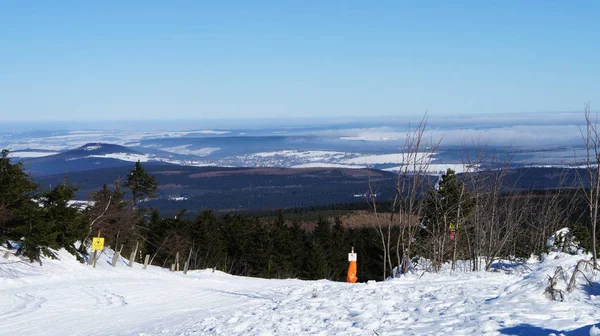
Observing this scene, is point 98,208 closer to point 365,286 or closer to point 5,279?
point 5,279

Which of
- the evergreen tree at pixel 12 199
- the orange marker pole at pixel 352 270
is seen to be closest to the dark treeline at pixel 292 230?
the evergreen tree at pixel 12 199

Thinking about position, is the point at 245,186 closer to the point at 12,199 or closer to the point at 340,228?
the point at 340,228

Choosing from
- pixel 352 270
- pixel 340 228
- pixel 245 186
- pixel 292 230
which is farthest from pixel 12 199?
pixel 245 186

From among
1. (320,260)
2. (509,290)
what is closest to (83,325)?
(509,290)

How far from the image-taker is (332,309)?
12.0 metres

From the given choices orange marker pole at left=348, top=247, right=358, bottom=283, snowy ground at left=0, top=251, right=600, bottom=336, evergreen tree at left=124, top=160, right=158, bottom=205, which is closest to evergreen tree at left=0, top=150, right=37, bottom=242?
snowy ground at left=0, top=251, right=600, bottom=336

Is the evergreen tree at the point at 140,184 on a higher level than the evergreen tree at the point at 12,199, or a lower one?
lower

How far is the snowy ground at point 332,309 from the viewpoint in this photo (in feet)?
31.0

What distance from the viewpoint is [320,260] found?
59156 mm

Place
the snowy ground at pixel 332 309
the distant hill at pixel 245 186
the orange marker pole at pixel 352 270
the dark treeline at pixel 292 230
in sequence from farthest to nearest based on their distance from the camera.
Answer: the distant hill at pixel 245 186 < the dark treeline at pixel 292 230 < the orange marker pole at pixel 352 270 < the snowy ground at pixel 332 309

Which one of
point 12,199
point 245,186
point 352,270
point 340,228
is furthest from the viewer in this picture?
point 245,186

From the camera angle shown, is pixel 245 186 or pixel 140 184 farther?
pixel 245 186

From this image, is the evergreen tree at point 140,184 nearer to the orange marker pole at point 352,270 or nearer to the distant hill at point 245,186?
the orange marker pole at point 352,270

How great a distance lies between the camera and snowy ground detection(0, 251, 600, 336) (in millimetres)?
9445
